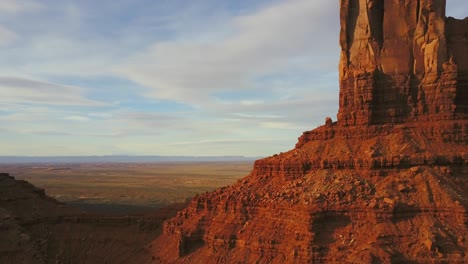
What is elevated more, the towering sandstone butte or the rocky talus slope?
the towering sandstone butte

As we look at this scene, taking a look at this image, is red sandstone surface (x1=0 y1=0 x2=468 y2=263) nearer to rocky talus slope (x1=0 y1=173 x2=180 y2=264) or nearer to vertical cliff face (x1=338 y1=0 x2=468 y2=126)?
vertical cliff face (x1=338 y1=0 x2=468 y2=126)

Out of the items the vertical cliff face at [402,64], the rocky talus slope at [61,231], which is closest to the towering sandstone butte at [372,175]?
the vertical cliff face at [402,64]

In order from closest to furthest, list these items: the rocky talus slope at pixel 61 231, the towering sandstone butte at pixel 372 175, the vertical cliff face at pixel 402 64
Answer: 1. the towering sandstone butte at pixel 372 175
2. the vertical cliff face at pixel 402 64
3. the rocky talus slope at pixel 61 231

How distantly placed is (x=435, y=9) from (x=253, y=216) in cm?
2090

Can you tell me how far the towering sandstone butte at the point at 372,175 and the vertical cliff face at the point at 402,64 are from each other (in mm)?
78

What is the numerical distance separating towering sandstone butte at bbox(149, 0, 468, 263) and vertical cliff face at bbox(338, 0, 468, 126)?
0.08 meters

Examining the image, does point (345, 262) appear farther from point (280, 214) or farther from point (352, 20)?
point (352, 20)

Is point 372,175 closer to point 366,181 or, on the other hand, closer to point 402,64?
point 366,181

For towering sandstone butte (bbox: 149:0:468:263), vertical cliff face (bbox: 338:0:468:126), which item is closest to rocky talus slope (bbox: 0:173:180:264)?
towering sandstone butte (bbox: 149:0:468:263)

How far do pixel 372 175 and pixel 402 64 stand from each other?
32.0 feet

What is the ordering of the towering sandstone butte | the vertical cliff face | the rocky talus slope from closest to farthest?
the towering sandstone butte, the vertical cliff face, the rocky talus slope

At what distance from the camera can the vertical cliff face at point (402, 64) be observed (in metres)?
34.5

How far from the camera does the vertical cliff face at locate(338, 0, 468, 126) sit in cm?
3450

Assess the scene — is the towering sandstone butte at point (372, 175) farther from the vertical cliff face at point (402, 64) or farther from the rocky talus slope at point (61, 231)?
the rocky talus slope at point (61, 231)
